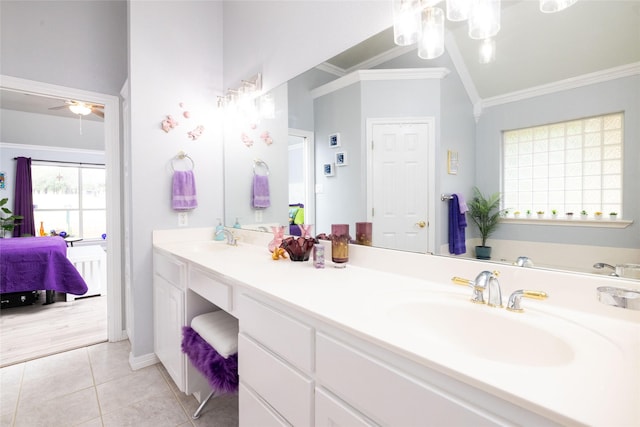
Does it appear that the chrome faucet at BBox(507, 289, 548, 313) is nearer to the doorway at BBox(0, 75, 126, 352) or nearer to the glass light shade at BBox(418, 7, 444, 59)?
the glass light shade at BBox(418, 7, 444, 59)

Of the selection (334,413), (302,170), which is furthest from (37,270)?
(334,413)

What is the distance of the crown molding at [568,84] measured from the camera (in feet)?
2.73

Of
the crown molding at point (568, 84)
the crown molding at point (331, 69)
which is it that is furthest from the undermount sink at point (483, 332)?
the crown molding at point (331, 69)

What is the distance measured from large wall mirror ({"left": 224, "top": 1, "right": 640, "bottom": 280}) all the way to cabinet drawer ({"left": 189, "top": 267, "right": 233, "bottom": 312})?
24.2 inches

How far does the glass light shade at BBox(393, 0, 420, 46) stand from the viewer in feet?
4.15

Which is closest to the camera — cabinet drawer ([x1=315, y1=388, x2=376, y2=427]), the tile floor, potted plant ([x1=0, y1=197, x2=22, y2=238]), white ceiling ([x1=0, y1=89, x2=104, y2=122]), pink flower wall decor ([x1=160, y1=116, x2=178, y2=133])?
cabinet drawer ([x1=315, y1=388, x2=376, y2=427])

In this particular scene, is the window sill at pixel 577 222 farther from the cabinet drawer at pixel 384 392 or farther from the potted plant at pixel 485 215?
the cabinet drawer at pixel 384 392

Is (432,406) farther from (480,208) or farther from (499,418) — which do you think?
(480,208)

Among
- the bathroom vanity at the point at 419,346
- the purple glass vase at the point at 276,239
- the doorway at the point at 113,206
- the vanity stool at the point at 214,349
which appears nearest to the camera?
the bathroom vanity at the point at 419,346

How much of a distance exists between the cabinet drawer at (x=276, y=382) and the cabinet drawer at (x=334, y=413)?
38mm

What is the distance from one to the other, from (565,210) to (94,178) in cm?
757

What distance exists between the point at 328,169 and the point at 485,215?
2.68ft

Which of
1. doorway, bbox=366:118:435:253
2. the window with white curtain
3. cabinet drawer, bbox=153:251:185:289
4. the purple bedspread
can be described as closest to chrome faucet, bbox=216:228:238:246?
cabinet drawer, bbox=153:251:185:289

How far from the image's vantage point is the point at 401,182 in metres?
1.36
